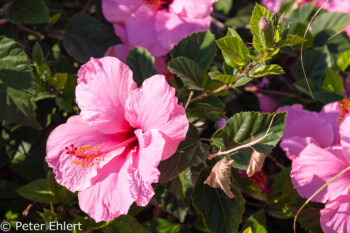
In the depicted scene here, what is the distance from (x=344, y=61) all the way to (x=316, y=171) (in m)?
0.73

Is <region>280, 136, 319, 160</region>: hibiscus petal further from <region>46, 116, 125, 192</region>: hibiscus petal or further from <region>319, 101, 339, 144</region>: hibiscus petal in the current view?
<region>46, 116, 125, 192</region>: hibiscus petal

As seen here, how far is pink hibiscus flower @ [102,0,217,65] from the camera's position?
1.62 meters

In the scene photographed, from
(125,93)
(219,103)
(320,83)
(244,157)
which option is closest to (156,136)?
(125,93)

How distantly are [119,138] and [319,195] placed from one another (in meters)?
0.64

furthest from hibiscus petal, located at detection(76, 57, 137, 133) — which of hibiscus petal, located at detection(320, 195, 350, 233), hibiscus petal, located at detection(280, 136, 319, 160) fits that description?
hibiscus petal, located at detection(320, 195, 350, 233)

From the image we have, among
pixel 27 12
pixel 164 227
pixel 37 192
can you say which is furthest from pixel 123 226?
pixel 27 12

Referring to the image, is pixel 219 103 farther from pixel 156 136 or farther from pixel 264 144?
pixel 156 136

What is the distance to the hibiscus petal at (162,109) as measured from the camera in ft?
3.63

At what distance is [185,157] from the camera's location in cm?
127

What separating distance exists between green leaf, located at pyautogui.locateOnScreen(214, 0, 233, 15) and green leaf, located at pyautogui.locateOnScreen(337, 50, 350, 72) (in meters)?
0.60

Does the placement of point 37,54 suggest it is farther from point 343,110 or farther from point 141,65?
point 343,110

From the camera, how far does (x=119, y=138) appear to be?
50.8 inches

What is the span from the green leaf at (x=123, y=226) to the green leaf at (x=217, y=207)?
0.24 metres

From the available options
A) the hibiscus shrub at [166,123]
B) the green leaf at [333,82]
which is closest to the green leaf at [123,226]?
the hibiscus shrub at [166,123]
